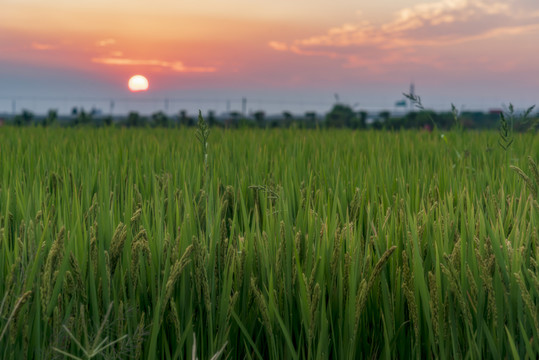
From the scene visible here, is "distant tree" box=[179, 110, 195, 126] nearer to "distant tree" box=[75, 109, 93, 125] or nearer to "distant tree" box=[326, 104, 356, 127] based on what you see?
"distant tree" box=[75, 109, 93, 125]

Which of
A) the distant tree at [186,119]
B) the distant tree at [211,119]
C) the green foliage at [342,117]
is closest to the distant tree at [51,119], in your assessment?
the distant tree at [211,119]

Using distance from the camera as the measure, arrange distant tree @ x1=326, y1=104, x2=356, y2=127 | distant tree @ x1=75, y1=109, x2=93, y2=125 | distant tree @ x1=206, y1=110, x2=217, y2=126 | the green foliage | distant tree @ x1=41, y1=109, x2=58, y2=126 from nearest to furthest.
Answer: distant tree @ x1=41, y1=109, x2=58, y2=126 → distant tree @ x1=75, y1=109, x2=93, y2=125 → distant tree @ x1=206, y1=110, x2=217, y2=126 → the green foliage → distant tree @ x1=326, y1=104, x2=356, y2=127

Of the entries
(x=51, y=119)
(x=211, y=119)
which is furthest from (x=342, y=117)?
(x=51, y=119)

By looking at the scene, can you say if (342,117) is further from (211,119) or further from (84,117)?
(84,117)

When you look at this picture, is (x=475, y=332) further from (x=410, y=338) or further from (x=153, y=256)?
(x=153, y=256)

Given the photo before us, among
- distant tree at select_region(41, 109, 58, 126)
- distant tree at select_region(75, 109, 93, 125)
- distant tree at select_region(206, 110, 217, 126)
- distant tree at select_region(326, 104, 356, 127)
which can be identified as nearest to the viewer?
distant tree at select_region(41, 109, 58, 126)

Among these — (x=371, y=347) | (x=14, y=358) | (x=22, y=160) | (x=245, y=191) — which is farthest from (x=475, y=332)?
(x=22, y=160)

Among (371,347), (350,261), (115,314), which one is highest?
(350,261)

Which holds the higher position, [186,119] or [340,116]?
[340,116]

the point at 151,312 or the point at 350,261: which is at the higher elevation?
the point at 350,261

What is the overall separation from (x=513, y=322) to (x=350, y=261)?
37 centimetres

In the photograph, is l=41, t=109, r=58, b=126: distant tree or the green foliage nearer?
l=41, t=109, r=58, b=126: distant tree

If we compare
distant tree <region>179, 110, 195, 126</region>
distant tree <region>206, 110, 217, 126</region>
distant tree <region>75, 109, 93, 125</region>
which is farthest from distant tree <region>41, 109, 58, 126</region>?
distant tree <region>179, 110, 195, 126</region>

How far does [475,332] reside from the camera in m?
1.07
